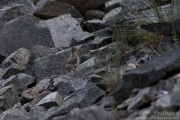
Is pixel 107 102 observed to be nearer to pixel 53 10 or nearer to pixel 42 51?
pixel 42 51

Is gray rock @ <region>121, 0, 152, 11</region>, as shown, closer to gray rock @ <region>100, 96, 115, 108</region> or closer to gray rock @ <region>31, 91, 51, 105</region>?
gray rock @ <region>31, 91, 51, 105</region>

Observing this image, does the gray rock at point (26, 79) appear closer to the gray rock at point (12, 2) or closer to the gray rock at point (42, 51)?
the gray rock at point (42, 51)

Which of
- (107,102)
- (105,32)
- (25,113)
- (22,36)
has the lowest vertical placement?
(22,36)

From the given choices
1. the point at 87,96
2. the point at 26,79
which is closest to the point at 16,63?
the point at 26,79

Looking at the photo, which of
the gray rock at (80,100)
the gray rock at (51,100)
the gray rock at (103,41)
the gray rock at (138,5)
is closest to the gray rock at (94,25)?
the gray rock at (138,5)

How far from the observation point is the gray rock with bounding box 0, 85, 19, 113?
30.9 ft

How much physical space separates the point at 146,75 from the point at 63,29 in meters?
7.87

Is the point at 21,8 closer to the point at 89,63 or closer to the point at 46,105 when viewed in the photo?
the point at 89,63

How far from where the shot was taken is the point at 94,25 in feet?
44.9

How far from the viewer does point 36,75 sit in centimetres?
1081

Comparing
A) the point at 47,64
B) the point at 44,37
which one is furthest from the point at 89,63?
the point at 44,37

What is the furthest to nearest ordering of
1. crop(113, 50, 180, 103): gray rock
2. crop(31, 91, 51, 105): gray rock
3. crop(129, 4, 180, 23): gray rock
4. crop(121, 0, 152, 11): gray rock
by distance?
crop(121, 0, 152, 11): gray rock
crop(129, 4, 180, 23): gray rock
crop(31, 91, 51, 105): gray rock
crop(113, 50, 180, 103): gray rock

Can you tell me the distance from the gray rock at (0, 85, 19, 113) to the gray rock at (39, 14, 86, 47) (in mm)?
3453

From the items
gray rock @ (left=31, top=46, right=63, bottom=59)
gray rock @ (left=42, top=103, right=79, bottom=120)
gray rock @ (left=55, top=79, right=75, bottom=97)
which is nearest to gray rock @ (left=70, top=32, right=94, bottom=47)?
gray rock @ (left=31, top=46, right=63, bottom=59)
